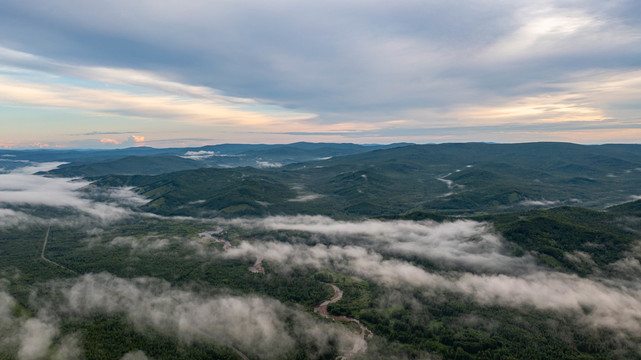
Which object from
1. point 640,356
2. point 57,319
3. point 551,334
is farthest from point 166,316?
point 640,356

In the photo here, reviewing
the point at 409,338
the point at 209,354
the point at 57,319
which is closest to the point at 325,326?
the point at 409,338

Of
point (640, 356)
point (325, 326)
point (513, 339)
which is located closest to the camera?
point (640, 356)

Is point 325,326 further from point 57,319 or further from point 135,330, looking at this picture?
point 57,319

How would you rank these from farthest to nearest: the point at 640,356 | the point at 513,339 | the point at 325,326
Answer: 1. the point at 325,326
2. the point at 513,339
3. the point at 640,356

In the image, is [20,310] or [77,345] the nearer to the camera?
[77,345]

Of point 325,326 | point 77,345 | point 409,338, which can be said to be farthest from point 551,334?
point 77,345

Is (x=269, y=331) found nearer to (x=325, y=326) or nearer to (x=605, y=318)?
(x=325, y=326)

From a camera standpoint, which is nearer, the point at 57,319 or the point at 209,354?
the point at 209,354

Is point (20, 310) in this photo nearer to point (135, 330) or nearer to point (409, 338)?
point (135, 330)
